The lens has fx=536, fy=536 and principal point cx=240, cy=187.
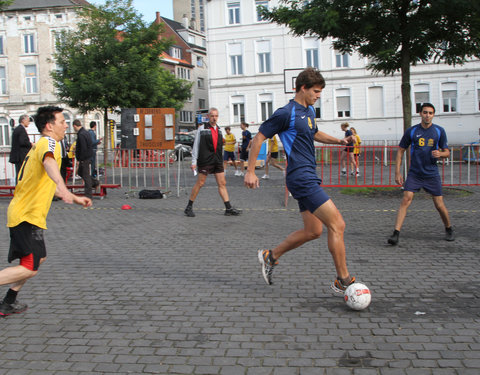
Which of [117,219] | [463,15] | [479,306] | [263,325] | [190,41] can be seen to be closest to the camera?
[263,325]

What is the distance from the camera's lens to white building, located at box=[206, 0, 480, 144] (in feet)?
125

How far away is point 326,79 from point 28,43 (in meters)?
29.2

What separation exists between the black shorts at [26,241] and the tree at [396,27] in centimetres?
930

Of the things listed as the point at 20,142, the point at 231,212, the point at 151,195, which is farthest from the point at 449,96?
the point at 20,142

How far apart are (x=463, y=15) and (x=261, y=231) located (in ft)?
22.8

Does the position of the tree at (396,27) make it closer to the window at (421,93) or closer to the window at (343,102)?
the window at (421,93)

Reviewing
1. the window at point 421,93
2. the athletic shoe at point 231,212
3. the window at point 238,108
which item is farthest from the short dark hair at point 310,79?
the window at point 238,108

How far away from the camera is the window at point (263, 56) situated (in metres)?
40.9

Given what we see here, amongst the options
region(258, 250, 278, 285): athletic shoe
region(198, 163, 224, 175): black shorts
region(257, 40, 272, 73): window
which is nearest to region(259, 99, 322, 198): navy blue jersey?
region(258, 250, 278, 285): athletic shoe

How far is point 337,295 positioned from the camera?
5047 millimetres

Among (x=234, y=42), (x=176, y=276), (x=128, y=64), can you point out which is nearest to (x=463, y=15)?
(x=176, y=276)

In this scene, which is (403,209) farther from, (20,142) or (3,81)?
(3,81)

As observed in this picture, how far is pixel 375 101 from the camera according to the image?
39281mm

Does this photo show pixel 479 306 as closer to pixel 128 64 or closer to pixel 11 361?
pixel 11 361
